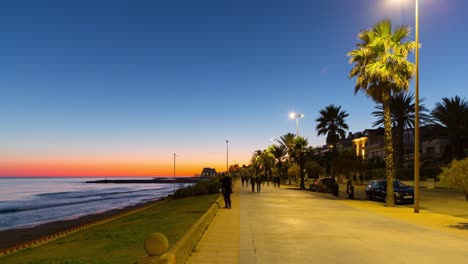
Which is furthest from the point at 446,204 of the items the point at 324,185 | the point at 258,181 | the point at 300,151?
the point at 300,151

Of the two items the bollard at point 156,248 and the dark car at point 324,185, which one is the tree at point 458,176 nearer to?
the bollard at point 156,248

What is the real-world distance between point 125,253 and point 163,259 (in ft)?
12.4

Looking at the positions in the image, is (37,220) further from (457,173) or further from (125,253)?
(457,173)

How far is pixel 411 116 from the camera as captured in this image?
60.5 meters

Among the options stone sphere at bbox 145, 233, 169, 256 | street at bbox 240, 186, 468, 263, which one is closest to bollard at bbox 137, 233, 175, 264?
stone sphere at bbox 145, 233, 169, 256

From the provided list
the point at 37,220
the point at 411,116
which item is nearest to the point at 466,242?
the point at 37,220

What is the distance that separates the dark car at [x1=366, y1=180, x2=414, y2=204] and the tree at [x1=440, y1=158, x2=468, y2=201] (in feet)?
41.7

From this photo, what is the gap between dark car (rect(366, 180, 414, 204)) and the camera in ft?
85.8

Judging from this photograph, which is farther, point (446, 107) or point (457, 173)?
point (446, 107)

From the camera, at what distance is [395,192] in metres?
26.3

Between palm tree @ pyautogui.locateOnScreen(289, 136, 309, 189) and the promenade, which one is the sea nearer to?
palm tree @ pyautogui.locateOnScreen(289, 136, 309, 189)

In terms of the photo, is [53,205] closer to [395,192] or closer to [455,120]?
[395,192]

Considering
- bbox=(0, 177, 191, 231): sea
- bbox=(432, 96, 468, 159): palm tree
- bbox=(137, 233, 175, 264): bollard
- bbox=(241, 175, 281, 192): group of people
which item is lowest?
bbox=(0, 177, 191, 231): sea

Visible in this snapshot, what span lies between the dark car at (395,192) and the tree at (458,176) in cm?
1272
